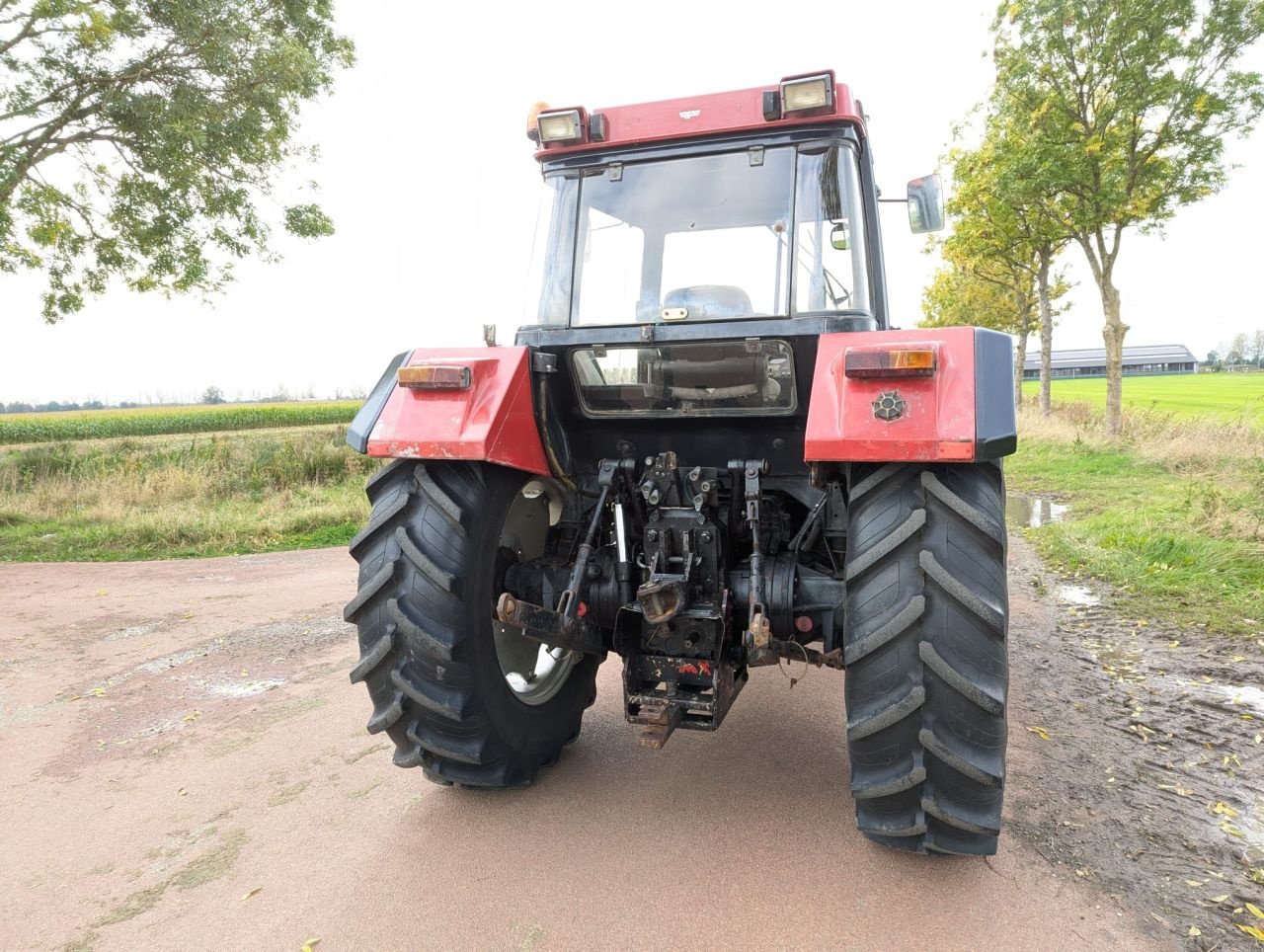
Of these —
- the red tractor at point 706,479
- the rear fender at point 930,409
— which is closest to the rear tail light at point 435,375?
the red tractor at point 706,479

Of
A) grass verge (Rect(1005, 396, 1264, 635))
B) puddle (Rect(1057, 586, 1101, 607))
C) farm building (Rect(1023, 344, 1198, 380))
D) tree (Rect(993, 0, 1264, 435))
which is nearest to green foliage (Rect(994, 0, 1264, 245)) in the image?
tree (Rect(993, 0, 1264, 435))

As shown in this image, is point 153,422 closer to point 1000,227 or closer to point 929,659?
point 1000,227

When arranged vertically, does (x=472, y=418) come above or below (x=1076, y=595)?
above

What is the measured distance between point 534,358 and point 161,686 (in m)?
3.25

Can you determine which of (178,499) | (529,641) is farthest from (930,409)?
(178,499)

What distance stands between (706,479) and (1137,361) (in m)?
94.3

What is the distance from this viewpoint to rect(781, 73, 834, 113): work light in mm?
2867

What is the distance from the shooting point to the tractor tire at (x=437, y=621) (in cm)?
280

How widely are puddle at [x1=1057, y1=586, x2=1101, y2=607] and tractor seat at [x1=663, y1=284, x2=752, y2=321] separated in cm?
409

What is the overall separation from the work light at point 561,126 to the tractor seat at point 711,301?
0.74 meters

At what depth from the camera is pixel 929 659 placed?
2.30m

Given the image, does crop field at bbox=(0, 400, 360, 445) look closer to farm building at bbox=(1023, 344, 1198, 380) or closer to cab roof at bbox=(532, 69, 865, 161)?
cab roof at bbox=(532, 69, 865, 161)

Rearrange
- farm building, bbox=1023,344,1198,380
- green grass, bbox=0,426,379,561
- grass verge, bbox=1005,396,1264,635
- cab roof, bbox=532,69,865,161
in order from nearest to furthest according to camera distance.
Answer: cab roof, bbox=532,69,865,161, grass verge, bbox=1005,396,1264,635, green grass, bbox=0,426,379,561, farm building, bbox=1023,344,1198,380

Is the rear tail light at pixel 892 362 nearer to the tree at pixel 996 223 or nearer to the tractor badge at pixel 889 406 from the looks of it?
the tractor badge at pixel 889 406
